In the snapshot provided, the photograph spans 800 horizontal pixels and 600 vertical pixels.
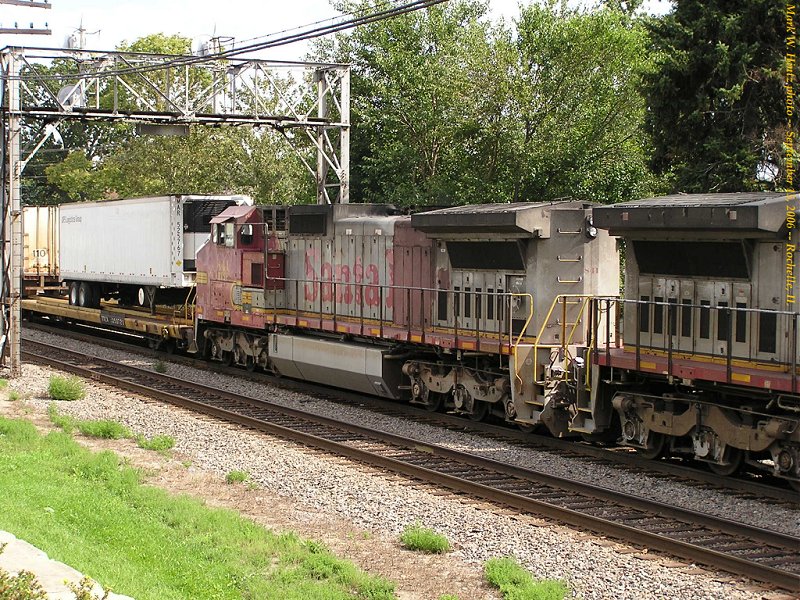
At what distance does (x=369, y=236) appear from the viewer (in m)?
17.8

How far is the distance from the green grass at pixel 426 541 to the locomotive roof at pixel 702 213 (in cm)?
472

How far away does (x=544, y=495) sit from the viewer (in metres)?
11.1

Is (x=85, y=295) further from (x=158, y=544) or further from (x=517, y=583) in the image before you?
(x=517, y=583)

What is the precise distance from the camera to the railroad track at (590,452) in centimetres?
1098

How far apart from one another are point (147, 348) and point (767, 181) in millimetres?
16410

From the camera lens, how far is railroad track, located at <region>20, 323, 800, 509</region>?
10977 millimetres

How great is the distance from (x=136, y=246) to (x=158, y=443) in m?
13.2

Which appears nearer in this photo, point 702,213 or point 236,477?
point 702,213

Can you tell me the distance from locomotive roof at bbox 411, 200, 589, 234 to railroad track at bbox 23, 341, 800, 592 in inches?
132

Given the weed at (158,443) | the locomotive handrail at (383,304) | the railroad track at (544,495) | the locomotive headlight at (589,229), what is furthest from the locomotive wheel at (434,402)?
the weed at (158,443)

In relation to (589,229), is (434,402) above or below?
below

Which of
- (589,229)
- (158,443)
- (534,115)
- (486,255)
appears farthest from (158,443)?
(534,115)

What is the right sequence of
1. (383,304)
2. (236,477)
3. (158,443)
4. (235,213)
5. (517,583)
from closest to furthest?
(517,583) < (236,477) < (158,443) < (383,304) < (235,213)

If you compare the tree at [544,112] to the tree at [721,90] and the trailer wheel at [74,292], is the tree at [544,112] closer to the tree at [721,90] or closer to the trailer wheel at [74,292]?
the tree at [721,90]
